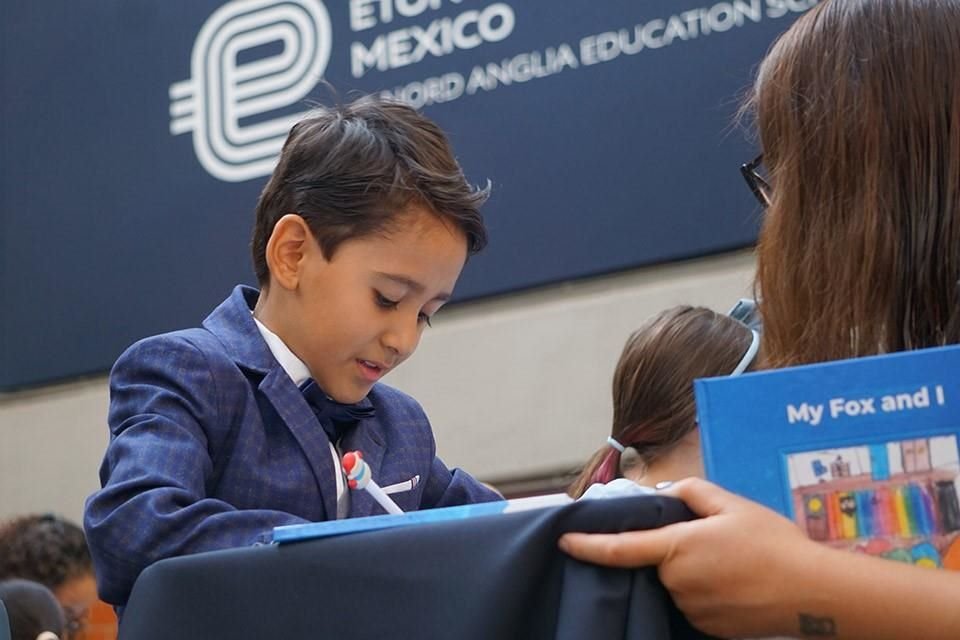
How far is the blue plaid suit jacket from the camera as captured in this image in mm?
1125

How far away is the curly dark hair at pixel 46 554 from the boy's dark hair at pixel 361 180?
157 centimetres

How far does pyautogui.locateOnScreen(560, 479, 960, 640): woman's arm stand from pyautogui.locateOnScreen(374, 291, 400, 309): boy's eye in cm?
68

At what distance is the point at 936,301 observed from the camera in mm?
1003

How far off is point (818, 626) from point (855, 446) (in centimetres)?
11

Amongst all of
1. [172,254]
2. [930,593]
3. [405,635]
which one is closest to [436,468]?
[405,635]

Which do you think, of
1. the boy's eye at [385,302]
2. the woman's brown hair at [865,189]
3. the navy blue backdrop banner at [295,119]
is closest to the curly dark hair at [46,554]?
the navy blue backdrop banner at [295,119]

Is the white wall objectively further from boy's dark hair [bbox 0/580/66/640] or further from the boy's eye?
the boy's eye

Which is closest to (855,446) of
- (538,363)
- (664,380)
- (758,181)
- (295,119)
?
(758,181)

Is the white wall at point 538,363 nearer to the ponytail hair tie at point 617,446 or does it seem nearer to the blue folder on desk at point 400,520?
Answer: the ponytail hair tie at point 617,446

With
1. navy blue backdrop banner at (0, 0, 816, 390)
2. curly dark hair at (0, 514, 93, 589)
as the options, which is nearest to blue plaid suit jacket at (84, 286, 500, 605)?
curly dark hair at (0, 514, 93, 589)

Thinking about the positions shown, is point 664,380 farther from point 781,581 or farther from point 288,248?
point 781,581

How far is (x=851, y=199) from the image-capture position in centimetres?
104

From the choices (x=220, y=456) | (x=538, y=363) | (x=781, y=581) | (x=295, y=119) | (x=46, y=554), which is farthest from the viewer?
(x=295, y=119)

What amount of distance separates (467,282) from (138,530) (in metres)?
2.49
